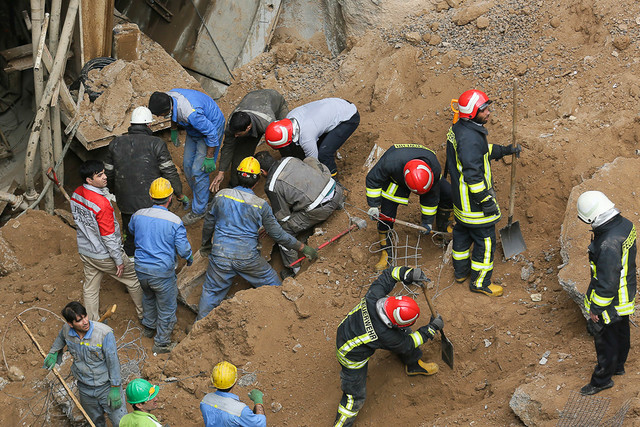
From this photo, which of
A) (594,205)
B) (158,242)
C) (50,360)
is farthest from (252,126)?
(594,205)

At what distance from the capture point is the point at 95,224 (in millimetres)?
6430

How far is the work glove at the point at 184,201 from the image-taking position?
304 inches

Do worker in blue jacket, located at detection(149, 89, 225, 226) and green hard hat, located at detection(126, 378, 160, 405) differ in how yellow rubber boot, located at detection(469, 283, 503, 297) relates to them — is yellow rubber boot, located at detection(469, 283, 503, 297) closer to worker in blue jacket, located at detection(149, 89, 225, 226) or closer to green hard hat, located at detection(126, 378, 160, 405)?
green hard hat, located at detection(126, 378, 160, 405)

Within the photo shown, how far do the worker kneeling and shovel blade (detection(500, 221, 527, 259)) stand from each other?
6.18ft

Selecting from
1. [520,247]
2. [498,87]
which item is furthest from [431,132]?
[520,247]

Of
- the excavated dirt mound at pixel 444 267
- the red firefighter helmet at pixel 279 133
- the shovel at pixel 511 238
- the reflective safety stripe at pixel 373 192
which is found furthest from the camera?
the red firefighter helmet at pixel 279 133

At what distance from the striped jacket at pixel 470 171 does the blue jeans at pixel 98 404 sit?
335 centimetres

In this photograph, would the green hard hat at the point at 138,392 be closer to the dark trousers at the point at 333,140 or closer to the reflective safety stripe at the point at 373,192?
the reflective safety stripe at the point at 373,192

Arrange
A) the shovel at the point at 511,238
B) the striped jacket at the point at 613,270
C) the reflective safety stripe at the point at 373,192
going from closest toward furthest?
1. the striped jacket at the point at 613,270
2. the shovel at the point at 511,238
3. the reflective safety stripe at the point at 373,192

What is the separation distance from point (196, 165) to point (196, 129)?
446 millimetres

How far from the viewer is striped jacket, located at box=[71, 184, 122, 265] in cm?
634

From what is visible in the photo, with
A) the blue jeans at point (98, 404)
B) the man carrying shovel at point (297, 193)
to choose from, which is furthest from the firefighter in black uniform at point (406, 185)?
the blue jeans at point (98, 404)

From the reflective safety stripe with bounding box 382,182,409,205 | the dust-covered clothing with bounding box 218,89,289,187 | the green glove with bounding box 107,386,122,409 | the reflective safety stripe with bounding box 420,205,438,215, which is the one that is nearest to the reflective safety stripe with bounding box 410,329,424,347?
the reflective safety stripe with bounding box 420,205,438,215

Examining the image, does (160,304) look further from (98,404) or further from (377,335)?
(377,335)
